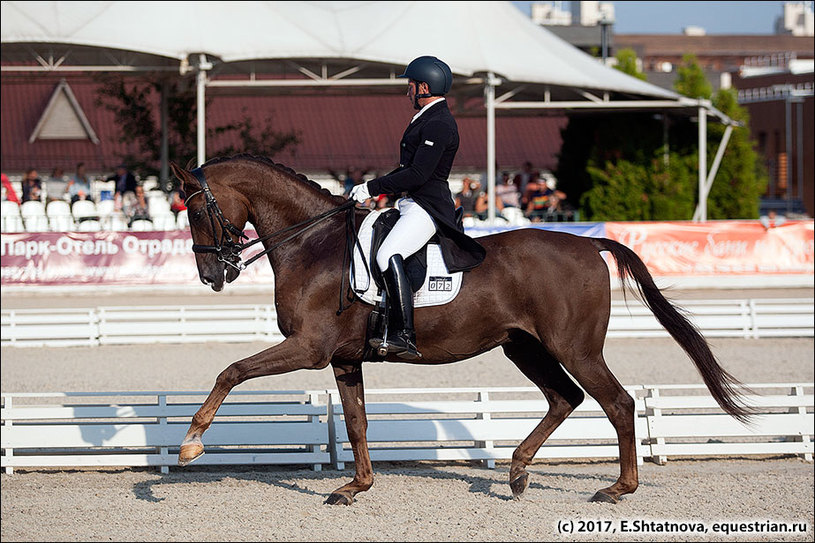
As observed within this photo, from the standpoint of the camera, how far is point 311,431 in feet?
26.8

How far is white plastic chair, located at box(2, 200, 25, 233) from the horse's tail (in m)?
16.1

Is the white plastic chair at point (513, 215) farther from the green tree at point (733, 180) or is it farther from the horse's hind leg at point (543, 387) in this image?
the horse's hind leg at point (543, 387)

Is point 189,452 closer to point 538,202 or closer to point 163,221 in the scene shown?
point 163,221

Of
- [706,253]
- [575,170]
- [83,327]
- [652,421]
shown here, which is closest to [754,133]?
[575,170]

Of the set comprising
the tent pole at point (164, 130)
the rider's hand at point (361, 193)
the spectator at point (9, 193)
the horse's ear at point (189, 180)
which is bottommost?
the rider's hand at point (361, 193)

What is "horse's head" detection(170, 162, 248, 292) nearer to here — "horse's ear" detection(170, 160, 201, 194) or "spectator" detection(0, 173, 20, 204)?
"horse's ear" detection(170, 160, 201, 194)

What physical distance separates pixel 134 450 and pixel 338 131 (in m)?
32.9

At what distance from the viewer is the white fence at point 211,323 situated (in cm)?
1562

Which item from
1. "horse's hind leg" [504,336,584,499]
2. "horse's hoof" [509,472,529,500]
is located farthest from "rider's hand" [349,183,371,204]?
"horse's hoof" [509,472,529,500]

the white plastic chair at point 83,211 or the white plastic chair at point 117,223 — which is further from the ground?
the white plastic chair at point 83,211

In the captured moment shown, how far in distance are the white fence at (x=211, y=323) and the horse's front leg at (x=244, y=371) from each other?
9282 millimetres

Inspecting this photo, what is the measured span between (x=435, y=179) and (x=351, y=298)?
3.01 feet

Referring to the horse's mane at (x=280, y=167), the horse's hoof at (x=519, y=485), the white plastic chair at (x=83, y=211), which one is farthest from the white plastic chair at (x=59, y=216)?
the horse's hoof at (x=519, y=485)

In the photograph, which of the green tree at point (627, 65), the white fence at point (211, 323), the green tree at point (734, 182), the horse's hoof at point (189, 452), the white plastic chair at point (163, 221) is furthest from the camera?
the green tree at point (627, 65)
